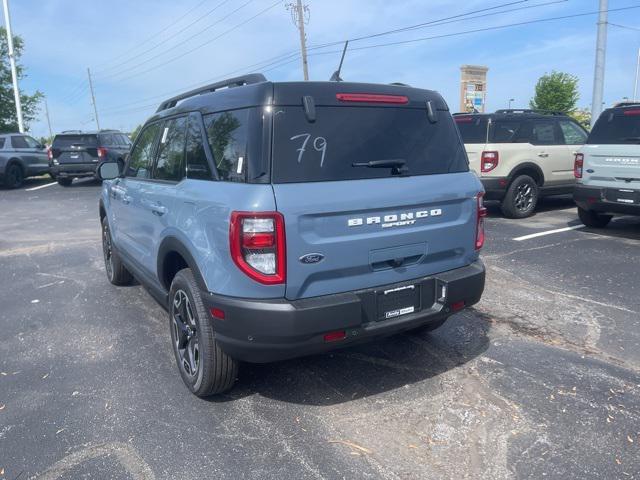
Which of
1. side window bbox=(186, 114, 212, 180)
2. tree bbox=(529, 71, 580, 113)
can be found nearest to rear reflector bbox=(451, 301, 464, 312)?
side window bbox=(186, 114, 212, 180)

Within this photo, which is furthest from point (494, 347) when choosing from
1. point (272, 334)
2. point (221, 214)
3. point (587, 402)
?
point (221, 214)

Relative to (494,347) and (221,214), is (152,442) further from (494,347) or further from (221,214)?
(494,347)

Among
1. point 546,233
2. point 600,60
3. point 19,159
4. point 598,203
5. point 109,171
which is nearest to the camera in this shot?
point 109,171

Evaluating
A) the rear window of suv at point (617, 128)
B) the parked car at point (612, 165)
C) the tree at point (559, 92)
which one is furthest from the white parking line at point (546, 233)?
the tree at point (559, 92)

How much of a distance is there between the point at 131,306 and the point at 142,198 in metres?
1.52

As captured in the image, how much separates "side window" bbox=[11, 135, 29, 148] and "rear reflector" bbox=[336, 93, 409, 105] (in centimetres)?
1726

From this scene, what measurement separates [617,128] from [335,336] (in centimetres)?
652

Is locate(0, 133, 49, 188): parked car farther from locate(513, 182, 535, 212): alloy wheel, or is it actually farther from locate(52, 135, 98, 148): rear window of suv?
locate(513, 182, 535, 212): alloy wheel

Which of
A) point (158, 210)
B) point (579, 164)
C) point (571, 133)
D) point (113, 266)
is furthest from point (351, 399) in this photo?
point (571, 133)

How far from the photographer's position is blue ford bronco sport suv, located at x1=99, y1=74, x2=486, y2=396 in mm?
2773

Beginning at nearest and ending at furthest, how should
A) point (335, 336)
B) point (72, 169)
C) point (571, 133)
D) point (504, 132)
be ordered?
point (335, 336)
point (504, 132)
point (571, 133)
point (72, 169)

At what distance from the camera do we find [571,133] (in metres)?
10.2

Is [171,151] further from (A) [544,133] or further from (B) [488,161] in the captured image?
(A) [544,133]

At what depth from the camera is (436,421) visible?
10.1 ft
